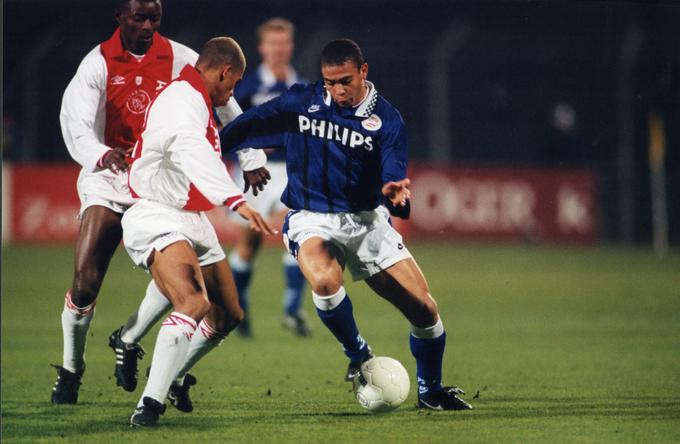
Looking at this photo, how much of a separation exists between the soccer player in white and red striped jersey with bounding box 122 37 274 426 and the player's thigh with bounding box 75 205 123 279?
527 mm

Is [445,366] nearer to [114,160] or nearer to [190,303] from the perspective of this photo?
[190,303]

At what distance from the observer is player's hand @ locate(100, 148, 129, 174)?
569 cm

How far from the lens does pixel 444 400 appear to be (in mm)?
5871

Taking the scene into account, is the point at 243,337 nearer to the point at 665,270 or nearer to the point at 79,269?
the point at 79,269

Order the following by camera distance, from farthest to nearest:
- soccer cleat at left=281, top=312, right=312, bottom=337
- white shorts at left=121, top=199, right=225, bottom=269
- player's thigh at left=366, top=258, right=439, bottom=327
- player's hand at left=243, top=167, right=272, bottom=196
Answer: soccer cleat at left=281, top=312, right=312, bottom=337 < player's hand at left=243, top=167, right=272, bottom=196 < player's thigh at left=366, top=258, right=439, bottom=327 < white shorts at left=121, top=199, right=225, bottom=269

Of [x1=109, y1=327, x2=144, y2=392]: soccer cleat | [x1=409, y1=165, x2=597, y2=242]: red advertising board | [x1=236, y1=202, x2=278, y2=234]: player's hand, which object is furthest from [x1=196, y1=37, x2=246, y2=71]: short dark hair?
[x1=409, y1=165, x2=597, y2=242]: red advertising board

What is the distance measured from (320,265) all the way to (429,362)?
0.77 m

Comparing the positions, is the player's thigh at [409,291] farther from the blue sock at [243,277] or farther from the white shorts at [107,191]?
the blue sock at [243,277]

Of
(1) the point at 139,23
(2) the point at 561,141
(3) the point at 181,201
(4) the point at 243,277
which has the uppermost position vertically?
(2) the point at 561,141

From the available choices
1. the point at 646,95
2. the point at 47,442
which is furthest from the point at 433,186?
the point at 47,442

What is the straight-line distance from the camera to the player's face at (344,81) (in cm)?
569

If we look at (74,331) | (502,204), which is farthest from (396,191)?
A: (502,204)

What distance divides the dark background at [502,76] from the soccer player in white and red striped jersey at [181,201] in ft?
41.6

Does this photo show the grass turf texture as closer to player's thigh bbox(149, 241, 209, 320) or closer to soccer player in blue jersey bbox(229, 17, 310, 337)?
soccer player in blue jersey bbox(229, 17, 310, 337)
